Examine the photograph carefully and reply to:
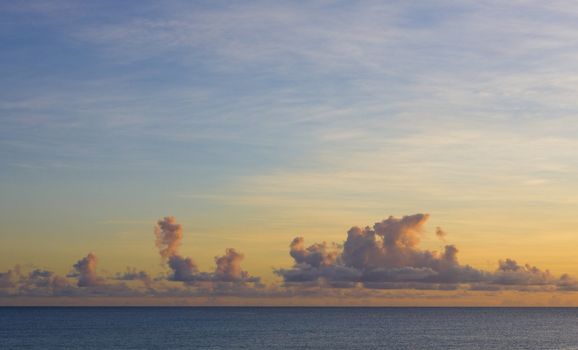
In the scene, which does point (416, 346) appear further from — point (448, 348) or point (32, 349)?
point (32, 349)

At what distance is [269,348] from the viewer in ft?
609

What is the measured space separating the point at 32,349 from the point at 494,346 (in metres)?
117

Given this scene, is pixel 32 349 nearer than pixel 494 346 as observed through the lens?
Yes

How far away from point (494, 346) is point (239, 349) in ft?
223

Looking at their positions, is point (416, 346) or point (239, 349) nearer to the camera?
point (239, 349)

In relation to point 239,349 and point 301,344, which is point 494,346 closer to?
point 301,344

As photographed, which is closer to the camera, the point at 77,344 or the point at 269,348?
the point at 269,348

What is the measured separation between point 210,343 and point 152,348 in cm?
1884

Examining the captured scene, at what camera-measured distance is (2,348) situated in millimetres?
181875

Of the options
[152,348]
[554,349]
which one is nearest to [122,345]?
[152,348]

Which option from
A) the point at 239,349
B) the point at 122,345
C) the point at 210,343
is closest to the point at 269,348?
the point at 239,349

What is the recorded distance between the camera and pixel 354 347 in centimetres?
19175

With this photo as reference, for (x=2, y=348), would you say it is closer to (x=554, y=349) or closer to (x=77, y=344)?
(x=77, y=344)

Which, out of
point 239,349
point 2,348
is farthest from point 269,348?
point 2,348
